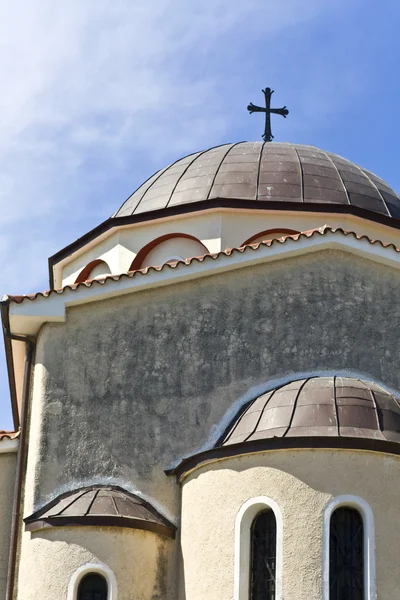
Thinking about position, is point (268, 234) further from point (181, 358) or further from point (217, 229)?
point (181, 358)

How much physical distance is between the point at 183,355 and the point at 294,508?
2836 millimetres

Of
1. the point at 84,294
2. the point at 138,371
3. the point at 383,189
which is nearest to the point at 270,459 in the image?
the point at 138,371

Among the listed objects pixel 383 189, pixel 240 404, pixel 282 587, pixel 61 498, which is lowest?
pixel 282 587

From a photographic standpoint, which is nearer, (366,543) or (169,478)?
(366,543)

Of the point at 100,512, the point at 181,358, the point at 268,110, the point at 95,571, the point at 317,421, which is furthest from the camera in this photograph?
the point at 268,110

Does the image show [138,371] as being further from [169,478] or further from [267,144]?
[267,144]

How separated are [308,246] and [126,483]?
11.7 ft

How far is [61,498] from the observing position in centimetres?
1305

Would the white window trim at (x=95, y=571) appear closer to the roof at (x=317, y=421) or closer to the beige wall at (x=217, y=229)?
the roof at (x=317, y=421)

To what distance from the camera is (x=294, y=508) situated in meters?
11.8

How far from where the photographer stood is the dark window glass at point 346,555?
450 inches

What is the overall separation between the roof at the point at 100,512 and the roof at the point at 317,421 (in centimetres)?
64

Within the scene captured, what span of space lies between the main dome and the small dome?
178 inches

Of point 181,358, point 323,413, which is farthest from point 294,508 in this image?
point 181,358
